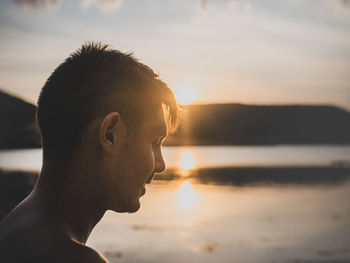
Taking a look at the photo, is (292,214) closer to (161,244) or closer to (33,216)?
(161,244)

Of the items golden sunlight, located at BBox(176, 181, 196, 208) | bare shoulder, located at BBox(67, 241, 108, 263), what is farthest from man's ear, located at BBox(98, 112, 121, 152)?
golden sunlight, located at BBox(176, 181, 196, 208)

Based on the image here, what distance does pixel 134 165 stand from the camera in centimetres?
147

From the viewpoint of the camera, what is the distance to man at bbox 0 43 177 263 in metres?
1.38

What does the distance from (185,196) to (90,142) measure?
31051 millimetres

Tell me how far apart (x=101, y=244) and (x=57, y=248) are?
50.1 ft

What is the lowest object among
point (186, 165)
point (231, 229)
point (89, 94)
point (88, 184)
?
point (186, 165)

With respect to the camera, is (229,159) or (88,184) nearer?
(88,184)

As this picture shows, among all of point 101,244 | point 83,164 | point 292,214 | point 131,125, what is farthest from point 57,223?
point 292,214

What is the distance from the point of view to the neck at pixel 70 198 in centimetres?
137

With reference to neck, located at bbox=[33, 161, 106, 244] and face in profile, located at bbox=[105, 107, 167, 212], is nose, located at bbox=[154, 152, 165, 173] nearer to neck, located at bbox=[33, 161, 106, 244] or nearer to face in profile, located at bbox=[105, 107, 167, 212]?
face in profile, located at bbox=[105, 107, 167, 212]

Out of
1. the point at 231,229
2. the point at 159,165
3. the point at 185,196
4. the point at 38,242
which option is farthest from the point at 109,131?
the point at 185,196

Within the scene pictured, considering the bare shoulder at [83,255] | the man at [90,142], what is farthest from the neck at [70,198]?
the bare shoulder at [83,255]

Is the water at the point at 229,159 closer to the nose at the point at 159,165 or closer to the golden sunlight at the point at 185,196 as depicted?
the golden sunlight at the point at 185,196

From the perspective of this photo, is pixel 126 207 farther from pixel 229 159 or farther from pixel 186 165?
pixel 229 159
